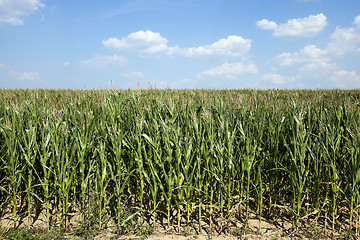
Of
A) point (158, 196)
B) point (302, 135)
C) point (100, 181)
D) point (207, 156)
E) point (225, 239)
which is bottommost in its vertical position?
point (225, 239)

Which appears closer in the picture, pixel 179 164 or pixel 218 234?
pixel 218 234

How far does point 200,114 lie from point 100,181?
4.82 feet

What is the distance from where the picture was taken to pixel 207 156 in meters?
3.29

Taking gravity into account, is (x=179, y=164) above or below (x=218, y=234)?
above

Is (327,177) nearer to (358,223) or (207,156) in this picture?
(358,223)

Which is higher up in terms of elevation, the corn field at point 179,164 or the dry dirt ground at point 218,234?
the corn field at point 179,164

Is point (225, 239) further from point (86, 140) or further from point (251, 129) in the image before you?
point (86, 140)

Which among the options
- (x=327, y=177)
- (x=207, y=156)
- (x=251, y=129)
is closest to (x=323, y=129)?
(x=327, y=177)

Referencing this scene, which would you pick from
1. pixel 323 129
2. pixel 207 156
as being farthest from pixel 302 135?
pixel 207 156

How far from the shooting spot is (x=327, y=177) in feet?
11.1

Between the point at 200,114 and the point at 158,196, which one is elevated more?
the point at 200,114

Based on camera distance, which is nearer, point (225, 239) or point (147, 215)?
point (225, 239)

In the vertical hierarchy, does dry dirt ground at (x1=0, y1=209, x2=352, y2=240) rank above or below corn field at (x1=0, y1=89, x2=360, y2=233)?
below

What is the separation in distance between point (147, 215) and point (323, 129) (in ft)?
8.10
